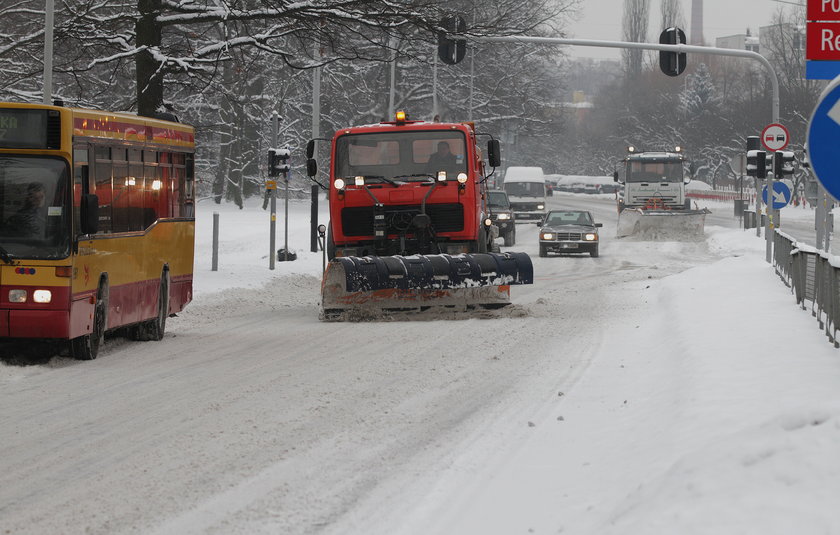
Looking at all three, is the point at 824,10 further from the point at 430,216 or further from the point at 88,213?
the point at 430,216

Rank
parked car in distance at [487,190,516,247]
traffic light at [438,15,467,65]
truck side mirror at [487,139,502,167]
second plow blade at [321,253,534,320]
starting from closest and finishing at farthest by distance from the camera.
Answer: second plow blade at [321,253,534,320] < truck side mirror at [487,139,502,167] < traffic light at [438,15,467,65] < parked car in distance at [487,190,516,247]

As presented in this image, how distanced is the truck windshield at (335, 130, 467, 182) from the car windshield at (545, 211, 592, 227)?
722 inches

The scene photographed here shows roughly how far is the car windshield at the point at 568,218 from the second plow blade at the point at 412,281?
19.6 metres

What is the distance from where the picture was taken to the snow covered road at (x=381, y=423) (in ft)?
22.4

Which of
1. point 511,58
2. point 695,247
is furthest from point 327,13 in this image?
point 511,58

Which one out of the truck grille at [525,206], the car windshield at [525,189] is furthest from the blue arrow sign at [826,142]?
the truck grille at [525,206]

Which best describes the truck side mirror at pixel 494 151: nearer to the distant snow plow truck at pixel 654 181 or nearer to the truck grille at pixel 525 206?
the distant snow plow truck at pixel 654 181

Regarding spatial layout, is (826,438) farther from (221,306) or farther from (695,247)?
(695,247)

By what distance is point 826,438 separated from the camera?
21.5ft

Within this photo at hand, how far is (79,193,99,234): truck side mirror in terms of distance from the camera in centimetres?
1337

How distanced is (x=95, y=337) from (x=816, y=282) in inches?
303

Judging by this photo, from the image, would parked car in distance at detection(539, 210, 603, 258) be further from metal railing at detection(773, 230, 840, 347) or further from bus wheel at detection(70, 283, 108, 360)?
bus wheel at detection(70, 283, 108, 360)

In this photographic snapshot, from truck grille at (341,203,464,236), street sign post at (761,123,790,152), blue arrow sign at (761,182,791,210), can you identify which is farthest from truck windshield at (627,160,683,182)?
truck grille at (341,203,464,236)

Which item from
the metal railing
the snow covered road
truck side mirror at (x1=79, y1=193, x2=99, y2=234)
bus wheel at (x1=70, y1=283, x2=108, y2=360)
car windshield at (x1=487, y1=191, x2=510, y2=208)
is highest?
car windshield at (x1=487, y1=191, x2=510, y2=208)
